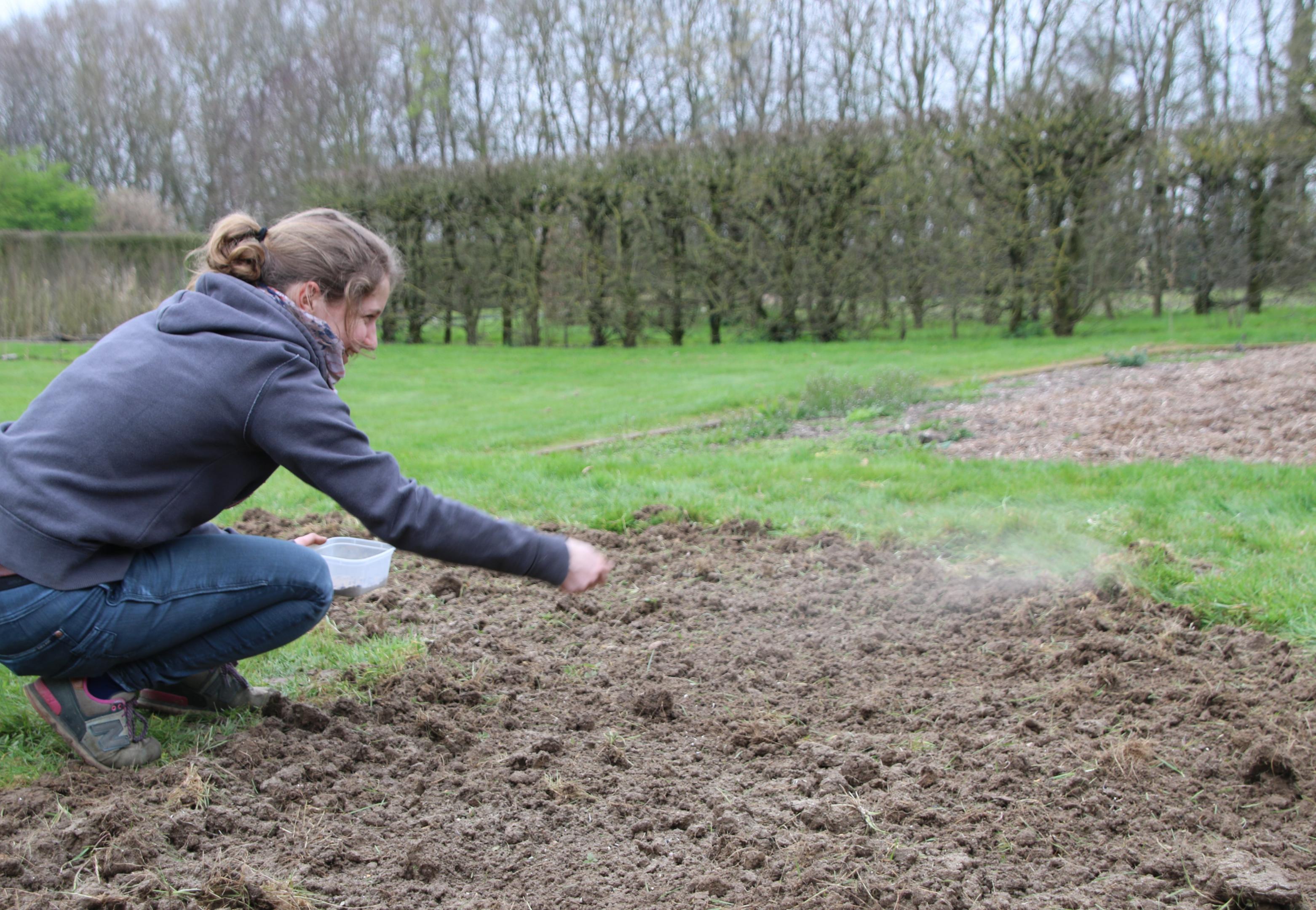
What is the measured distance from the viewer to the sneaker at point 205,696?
261 cm

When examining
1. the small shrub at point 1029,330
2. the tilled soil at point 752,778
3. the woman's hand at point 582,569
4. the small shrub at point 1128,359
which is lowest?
the tilled soil at point 752,778

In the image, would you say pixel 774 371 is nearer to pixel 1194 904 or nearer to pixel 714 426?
pixel 714 426

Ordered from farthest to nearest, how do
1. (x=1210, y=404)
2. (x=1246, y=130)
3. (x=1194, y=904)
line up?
(x=1246, y=130) < (x=1210, y=404) < (x=1194, y=904)

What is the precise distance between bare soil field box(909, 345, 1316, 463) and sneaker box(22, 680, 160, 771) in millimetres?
4966

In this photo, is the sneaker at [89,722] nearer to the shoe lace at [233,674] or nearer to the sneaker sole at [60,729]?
the sneaker sole at [60,729]

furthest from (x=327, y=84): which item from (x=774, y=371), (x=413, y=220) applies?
(x=774, y=371)

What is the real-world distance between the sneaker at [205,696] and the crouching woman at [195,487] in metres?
0.19

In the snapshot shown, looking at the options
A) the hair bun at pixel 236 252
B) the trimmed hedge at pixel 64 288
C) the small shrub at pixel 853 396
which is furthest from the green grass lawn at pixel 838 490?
the trimmed hedge at pixel 64 288

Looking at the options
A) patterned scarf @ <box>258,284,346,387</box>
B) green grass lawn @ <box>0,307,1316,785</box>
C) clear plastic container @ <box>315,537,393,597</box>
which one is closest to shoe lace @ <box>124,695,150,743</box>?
green grass lawn @ <box>0,307,1316,785</box>

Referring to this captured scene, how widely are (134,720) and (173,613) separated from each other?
1.26 feet

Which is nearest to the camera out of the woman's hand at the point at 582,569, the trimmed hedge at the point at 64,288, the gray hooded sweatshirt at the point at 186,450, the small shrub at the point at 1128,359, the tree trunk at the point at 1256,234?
the gray hooded sweatshirt at the point at 186,450

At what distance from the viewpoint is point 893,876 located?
192 centimetres

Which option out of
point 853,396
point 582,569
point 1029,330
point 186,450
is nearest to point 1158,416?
point 853,396

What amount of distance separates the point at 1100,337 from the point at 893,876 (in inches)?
531
